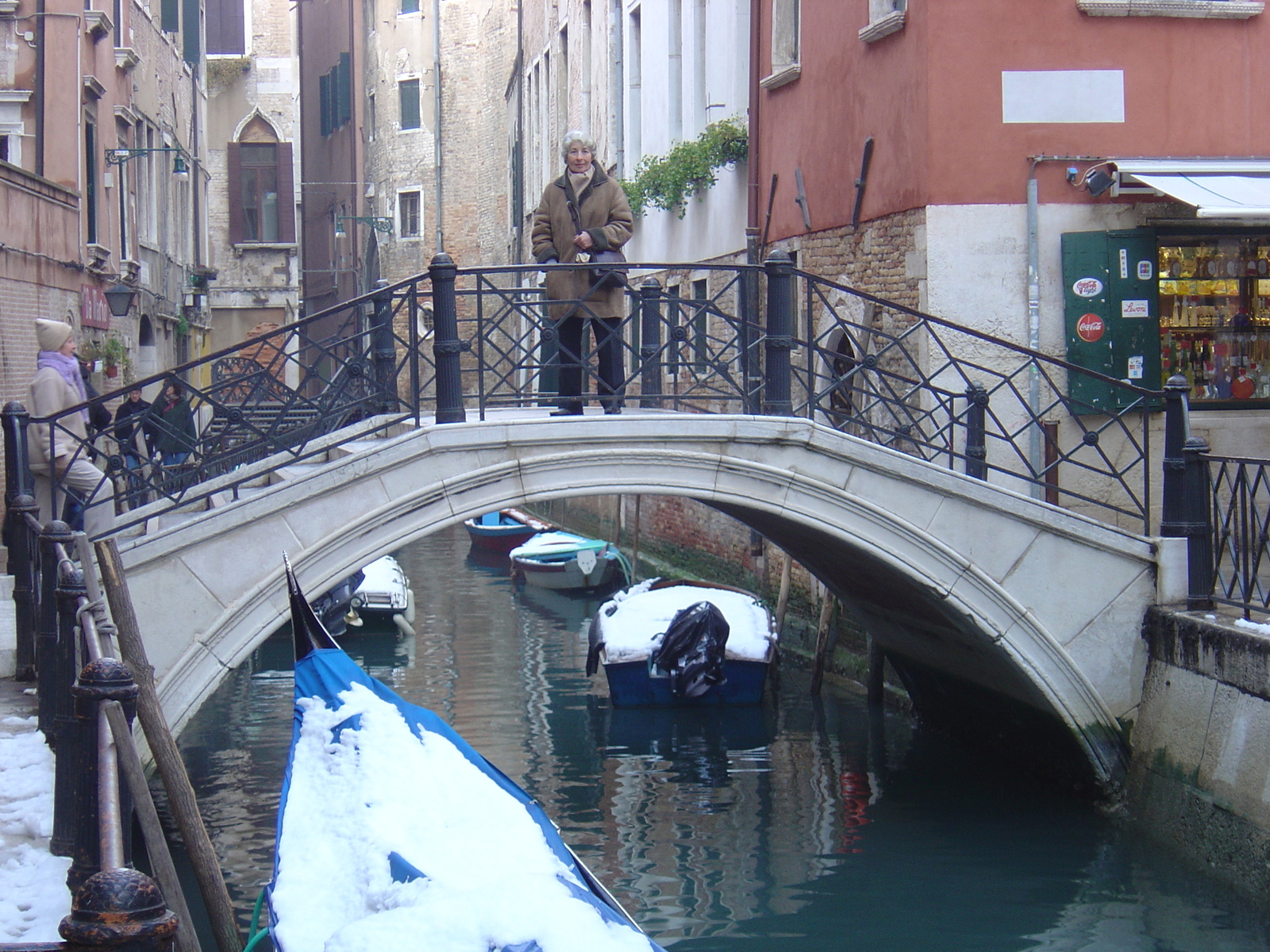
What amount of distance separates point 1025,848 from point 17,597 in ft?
15.4

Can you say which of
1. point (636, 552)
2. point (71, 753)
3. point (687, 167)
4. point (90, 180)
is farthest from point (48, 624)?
point (636, 552)

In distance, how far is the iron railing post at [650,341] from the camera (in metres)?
6.79

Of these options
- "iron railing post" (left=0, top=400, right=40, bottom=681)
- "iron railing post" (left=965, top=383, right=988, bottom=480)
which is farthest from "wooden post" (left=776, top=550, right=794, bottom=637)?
"iron railing post" (left=0, top=400, right=40, bottom=681)

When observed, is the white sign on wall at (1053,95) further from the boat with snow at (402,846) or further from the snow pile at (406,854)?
the snow pile at (406,854)

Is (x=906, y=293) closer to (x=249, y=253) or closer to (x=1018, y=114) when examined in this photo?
(x=1018, y=114)

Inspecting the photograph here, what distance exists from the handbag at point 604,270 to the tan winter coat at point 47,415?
232 cm

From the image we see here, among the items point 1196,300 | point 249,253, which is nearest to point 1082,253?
point 1196,300

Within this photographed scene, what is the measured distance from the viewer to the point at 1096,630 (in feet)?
23.2

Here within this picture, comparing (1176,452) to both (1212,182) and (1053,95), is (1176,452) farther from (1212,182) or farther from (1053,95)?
(1053,95)

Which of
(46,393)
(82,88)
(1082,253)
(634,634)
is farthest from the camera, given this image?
(82,88)

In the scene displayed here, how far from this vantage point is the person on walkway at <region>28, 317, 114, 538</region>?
21.0 ft

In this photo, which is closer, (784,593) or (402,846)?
(402,846)

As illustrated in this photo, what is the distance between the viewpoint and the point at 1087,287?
8.33 m

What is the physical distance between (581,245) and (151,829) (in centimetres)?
361
